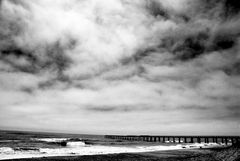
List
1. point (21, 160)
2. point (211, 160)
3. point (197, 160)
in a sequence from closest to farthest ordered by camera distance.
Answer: point (211, 160) < point (197, 160) < point (21, 160)

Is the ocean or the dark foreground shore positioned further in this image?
the ocean

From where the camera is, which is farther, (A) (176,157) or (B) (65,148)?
(B) (65,148)

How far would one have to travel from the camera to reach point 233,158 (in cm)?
1090

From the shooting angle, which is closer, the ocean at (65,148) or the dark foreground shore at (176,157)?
the dark foreground shore at (176,157)

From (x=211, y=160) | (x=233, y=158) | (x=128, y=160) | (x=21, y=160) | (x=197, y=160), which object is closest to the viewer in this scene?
(x=233, y=158)

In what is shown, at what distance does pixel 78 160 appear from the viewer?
16.8 m

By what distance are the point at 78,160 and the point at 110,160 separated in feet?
8.92

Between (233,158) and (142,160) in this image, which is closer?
(233,158)

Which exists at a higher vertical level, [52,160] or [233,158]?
[233,158]

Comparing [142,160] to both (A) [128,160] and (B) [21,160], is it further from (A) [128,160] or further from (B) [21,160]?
(B) [21,160]

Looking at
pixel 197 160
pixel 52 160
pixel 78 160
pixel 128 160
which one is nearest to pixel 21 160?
pixel 52 160

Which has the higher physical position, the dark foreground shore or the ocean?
the dark foreground shore

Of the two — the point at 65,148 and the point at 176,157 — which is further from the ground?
the point at 176,157

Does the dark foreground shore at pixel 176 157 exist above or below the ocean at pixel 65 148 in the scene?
above
